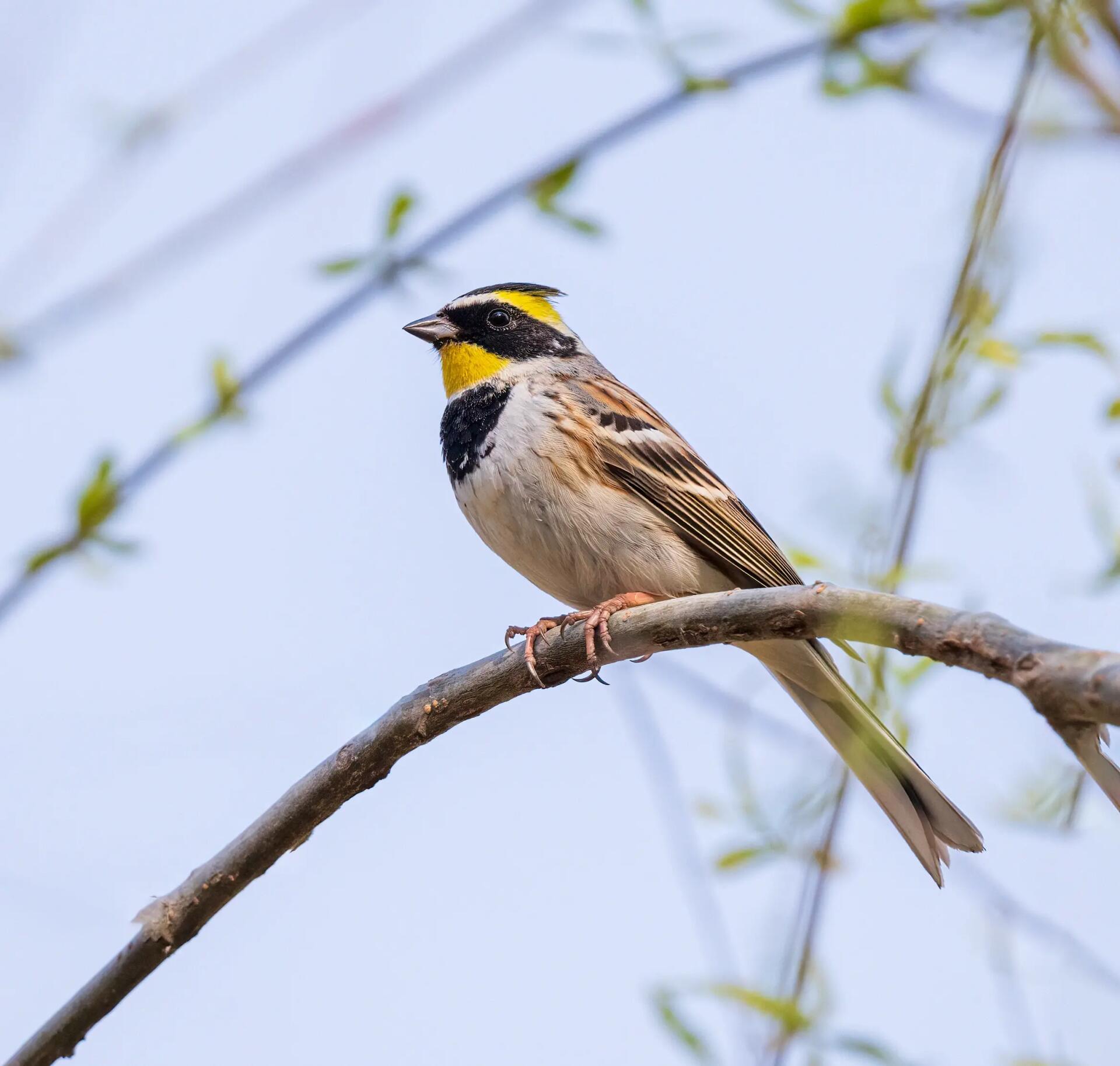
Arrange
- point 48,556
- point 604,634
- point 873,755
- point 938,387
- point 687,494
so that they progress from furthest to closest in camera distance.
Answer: point 687,494 → point 873,755 → point 604,634 → point 48,556 → point 938,387

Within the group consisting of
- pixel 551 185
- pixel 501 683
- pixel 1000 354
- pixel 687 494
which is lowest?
pixel 501 683

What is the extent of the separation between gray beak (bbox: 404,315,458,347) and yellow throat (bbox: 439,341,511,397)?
0.13ft

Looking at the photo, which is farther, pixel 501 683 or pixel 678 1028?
pixel 501 683

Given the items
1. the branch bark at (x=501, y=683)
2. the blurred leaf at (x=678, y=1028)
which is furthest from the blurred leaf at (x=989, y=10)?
the blurred leaf at (x=678, y=1028)

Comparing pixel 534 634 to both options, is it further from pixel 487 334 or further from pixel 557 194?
pixel 487 334

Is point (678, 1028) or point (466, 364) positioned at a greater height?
point (466, 364)

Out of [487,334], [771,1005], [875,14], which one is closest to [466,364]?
[487,334]

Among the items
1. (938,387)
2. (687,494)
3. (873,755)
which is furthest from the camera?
(687,494)

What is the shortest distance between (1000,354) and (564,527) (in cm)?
218

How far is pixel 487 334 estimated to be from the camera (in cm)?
624

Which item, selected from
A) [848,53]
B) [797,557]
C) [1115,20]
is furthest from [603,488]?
[1115,20]

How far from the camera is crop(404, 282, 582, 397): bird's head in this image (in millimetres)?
6109

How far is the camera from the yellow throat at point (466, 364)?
603cm

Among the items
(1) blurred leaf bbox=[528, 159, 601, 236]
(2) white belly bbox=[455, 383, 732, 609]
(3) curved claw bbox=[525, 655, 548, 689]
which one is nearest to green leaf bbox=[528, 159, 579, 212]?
(1) blurred leaf bbox=[528, 159, 601, 236]
